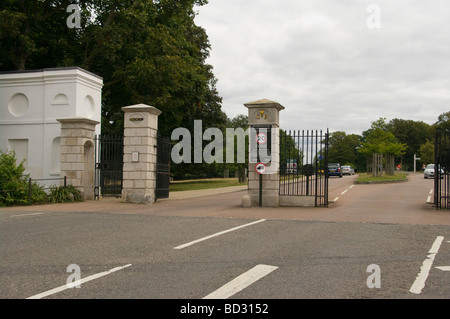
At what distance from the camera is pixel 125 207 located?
15797 millimetres

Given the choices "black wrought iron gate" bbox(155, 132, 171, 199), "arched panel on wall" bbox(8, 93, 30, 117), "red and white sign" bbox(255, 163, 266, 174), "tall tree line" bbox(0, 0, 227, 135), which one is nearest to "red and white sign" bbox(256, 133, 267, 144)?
"red and white sign" bbox(255, 163, 266, 174)

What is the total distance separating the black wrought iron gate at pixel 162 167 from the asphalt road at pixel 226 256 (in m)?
6.33

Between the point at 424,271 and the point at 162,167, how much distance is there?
1387cm

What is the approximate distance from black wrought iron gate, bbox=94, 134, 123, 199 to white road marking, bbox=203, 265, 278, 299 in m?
13.7

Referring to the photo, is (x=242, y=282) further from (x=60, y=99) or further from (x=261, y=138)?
(x=60, y=99)

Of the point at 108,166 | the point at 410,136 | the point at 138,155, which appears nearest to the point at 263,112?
the point at 138,155

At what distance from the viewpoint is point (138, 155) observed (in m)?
17.3

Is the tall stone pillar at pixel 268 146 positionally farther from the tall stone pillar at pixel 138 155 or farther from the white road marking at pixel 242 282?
the white road marking at pixel 242 282

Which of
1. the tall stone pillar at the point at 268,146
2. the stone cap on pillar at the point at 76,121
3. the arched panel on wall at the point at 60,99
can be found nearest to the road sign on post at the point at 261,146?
the tall stone pillar at the point at 268,146

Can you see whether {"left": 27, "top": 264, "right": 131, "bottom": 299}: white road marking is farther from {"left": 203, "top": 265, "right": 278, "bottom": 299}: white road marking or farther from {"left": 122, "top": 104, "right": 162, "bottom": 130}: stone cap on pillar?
{"left": 122, "top": 104, "right": 162, "bottom": 130}: stone cap on pillar

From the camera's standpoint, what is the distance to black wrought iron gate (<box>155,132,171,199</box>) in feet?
60.0

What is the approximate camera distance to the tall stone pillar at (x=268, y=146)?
51.3ft

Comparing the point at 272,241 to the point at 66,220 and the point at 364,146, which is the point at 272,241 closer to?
the point at 66,220
